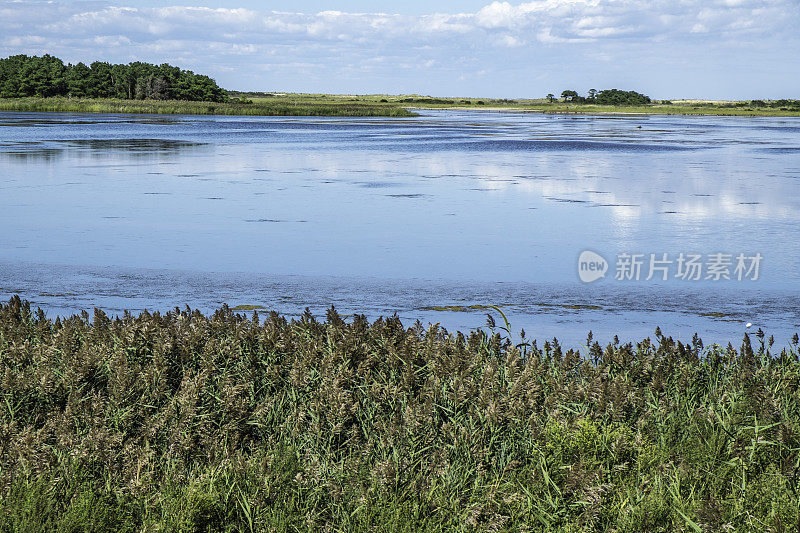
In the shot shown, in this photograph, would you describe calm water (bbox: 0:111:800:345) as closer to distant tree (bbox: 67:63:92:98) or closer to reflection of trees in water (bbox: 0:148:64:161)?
reflection of trees in water (bbox: 0:148:64:161)

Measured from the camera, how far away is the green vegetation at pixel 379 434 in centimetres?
351

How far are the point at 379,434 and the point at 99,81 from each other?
13590 centimetres

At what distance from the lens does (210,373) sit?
4.79 metres

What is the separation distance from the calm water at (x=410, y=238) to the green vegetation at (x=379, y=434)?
2.22 metres

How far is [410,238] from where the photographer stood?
11.8 m

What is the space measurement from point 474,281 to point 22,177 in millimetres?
13823

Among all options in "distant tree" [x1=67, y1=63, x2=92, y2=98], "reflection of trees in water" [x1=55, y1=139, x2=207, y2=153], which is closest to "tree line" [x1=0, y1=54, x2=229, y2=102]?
"distant tree" [x1=67, y1=63, x2=92, y2=98]

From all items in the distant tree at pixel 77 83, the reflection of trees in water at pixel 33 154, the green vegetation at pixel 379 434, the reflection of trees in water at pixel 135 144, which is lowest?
the green vegetation at pixel 379 434

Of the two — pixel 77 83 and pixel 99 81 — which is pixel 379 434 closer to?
pixel 77 83

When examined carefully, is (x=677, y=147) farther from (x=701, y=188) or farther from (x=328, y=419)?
(x=328, y=419)

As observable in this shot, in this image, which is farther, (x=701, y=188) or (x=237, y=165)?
(x=237, y=165)

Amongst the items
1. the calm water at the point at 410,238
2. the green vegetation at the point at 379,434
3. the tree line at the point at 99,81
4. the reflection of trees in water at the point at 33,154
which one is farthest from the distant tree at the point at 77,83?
the green vegetation at the point at 379,434

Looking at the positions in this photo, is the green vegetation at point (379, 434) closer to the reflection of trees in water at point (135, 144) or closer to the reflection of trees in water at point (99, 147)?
the reflection of trees in water at point (99, 147)

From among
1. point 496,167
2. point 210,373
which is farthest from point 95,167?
point 210,373
